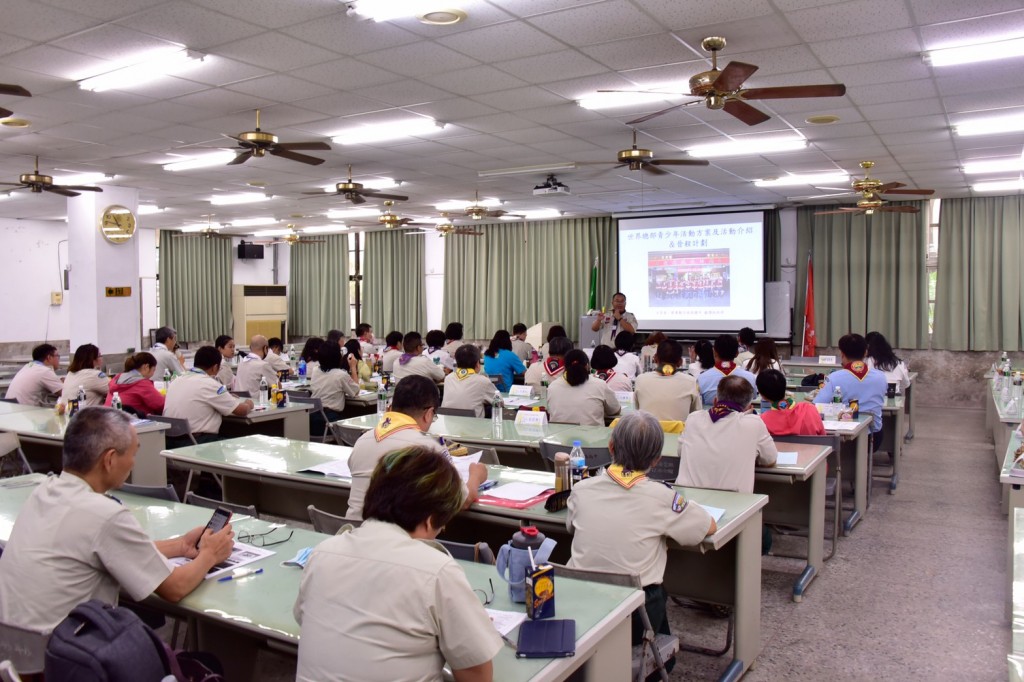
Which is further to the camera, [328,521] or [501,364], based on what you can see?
[501,364]

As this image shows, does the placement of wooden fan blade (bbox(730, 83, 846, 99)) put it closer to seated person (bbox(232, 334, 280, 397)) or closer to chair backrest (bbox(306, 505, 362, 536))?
chair backrest (bbox(306, 505, 362, 536))

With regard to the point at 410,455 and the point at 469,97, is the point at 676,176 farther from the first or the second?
the point at 410,455

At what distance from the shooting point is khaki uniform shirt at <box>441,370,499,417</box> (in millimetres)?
6414

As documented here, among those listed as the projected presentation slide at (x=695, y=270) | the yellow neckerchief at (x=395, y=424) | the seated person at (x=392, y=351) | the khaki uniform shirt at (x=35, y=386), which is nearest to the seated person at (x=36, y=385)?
the khaki uniform shirt at (x=35, y=386)

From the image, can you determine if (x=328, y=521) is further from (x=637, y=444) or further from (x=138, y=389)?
(x=138, y=389)

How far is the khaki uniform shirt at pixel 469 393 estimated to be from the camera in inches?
253

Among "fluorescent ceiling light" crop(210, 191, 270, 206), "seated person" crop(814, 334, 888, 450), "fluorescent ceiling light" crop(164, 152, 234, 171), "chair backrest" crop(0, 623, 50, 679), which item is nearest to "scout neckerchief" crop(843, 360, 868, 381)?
"seated person" crop(814, 334, 888, 450)

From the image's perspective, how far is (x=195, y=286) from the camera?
16531 mm

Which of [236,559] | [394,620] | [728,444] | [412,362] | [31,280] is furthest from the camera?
[31,280]

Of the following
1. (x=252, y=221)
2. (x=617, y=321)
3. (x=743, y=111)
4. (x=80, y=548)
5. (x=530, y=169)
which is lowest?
(x=80, y=548)

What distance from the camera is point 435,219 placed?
47.0 feet

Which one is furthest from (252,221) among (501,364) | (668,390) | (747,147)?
(668,390)

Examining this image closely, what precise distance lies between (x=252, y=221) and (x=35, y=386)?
7915 millimetres

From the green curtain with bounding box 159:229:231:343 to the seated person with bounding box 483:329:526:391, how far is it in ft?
34.0
